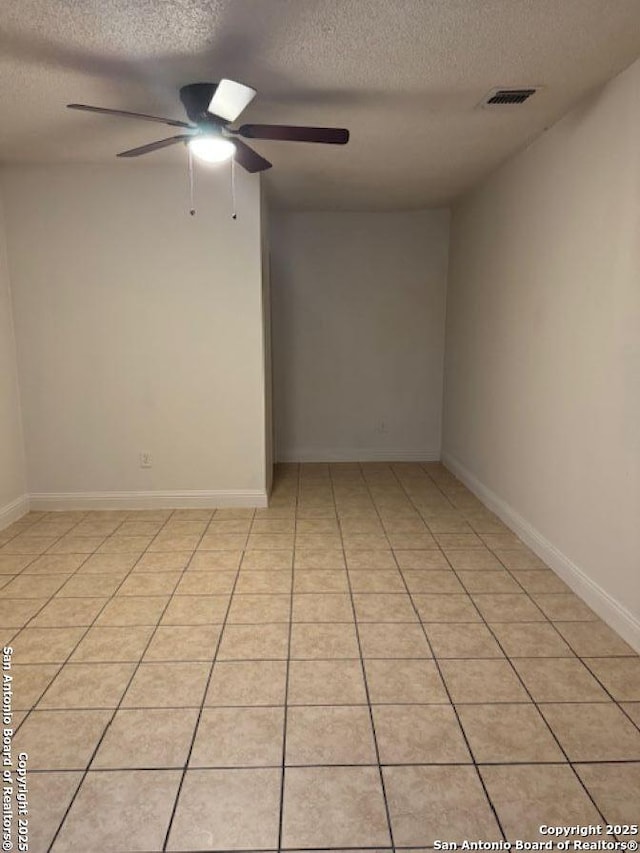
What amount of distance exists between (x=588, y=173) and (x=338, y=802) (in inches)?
113

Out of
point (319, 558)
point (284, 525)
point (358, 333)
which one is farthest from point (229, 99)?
point (358, 333)

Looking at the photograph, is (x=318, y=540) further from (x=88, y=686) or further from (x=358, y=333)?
(x=358, y=333)

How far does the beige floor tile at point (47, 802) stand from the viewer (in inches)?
58.4

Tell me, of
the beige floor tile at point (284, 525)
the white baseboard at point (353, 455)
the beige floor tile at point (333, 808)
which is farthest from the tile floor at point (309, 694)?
the white baseboard at point (353, 455)

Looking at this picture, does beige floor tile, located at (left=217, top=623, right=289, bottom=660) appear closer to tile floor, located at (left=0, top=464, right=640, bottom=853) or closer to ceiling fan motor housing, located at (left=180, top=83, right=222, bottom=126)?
tile floor, located at (left=0, top=464, right=640, bottom=853)

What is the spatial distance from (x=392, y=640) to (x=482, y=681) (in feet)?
1.39

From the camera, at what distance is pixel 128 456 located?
4141 millimetres

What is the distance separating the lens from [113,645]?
238cm

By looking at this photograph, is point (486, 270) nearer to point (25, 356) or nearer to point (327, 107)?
point (327, 107)

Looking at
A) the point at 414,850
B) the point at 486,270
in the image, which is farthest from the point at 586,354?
the point at 414,850

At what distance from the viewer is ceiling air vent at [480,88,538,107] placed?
8.33 feet

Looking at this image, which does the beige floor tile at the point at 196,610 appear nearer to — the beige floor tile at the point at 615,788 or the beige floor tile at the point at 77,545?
the beige floor tile at the point at 77,545

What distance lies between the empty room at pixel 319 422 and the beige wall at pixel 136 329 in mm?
22

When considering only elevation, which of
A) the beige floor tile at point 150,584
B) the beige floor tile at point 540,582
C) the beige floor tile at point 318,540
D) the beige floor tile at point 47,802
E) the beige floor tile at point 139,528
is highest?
the beige floor tile at point 318,540
